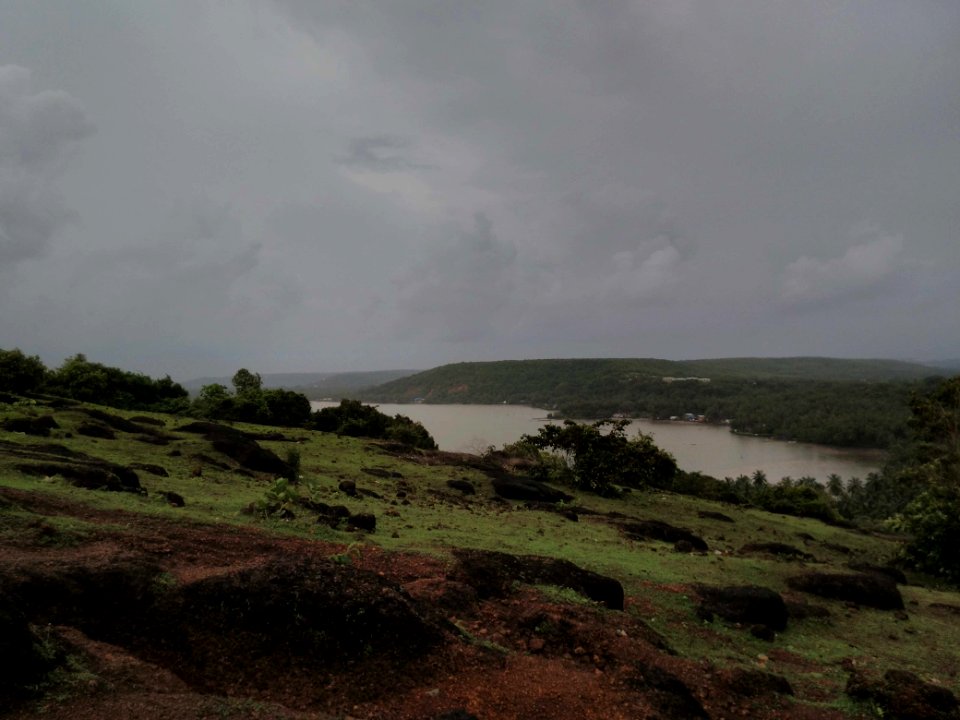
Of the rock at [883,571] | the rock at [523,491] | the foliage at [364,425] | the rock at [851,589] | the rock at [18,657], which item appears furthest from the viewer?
the foliage at [364,425]

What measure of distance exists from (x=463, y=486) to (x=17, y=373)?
1196 inches

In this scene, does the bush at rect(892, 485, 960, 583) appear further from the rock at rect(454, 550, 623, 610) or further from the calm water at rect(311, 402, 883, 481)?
the calm water at rect(311, 402, 883, 481)

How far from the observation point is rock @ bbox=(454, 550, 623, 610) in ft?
33.2

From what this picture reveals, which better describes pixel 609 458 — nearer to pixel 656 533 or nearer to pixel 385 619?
pixel 656 533

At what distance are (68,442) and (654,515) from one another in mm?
25351

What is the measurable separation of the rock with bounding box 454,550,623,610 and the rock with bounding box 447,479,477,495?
14.9 meters

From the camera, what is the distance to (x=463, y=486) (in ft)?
87.0

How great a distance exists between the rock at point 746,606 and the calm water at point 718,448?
5734 centimetres

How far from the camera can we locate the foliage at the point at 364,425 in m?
47.2

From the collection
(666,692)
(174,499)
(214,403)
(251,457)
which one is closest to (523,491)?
(251,457)

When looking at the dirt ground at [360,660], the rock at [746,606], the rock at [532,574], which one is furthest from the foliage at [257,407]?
the rock at [746,606]

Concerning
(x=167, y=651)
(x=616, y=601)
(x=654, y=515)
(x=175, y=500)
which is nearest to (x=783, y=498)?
(x=654, y=515)

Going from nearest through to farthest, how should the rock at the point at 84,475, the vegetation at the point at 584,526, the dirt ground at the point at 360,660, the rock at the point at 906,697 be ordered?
the dirt ground at the point at 360,660
the rock at the point at 906,697
the vegetation at the point at 584,526
the rock at the point at 84,475

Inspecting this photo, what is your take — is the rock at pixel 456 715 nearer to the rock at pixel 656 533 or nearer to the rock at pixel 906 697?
the rock at pixel 906 697
